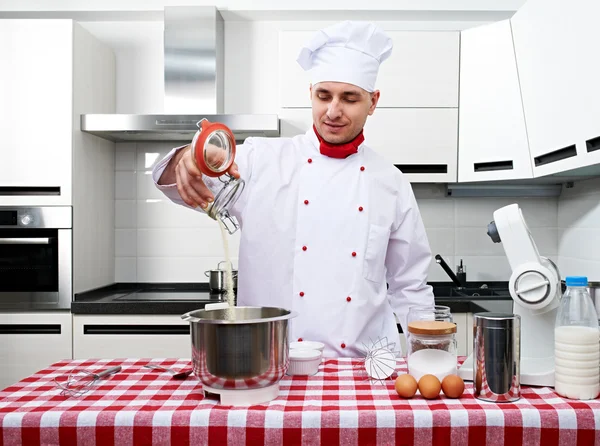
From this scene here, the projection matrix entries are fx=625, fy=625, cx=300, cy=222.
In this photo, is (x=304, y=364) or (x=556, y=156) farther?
(x=556, y=156)

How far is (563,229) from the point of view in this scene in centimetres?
316

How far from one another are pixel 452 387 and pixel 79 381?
0.74 meters

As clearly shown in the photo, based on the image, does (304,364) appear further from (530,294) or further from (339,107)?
(339,107)

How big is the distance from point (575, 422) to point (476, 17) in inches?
101

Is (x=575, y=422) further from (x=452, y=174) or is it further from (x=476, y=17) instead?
(x=476, y=17)

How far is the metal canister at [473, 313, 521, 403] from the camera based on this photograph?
1.14 m

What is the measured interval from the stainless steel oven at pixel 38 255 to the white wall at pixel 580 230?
2.32m

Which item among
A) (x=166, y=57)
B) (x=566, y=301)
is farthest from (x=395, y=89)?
(x=566, y=301)

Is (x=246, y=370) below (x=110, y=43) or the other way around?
below

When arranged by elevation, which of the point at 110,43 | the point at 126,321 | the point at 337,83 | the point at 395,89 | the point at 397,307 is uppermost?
the point at 110,43

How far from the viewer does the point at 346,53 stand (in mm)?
1807

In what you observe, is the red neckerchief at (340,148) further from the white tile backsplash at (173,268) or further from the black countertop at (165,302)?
the white tile backsplash at (173,268)

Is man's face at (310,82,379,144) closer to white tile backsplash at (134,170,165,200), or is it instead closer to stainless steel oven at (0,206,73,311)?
stainless steel oven at (0,206,73,311)

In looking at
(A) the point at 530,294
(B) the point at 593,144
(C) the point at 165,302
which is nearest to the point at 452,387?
(A) the point at 530,294
